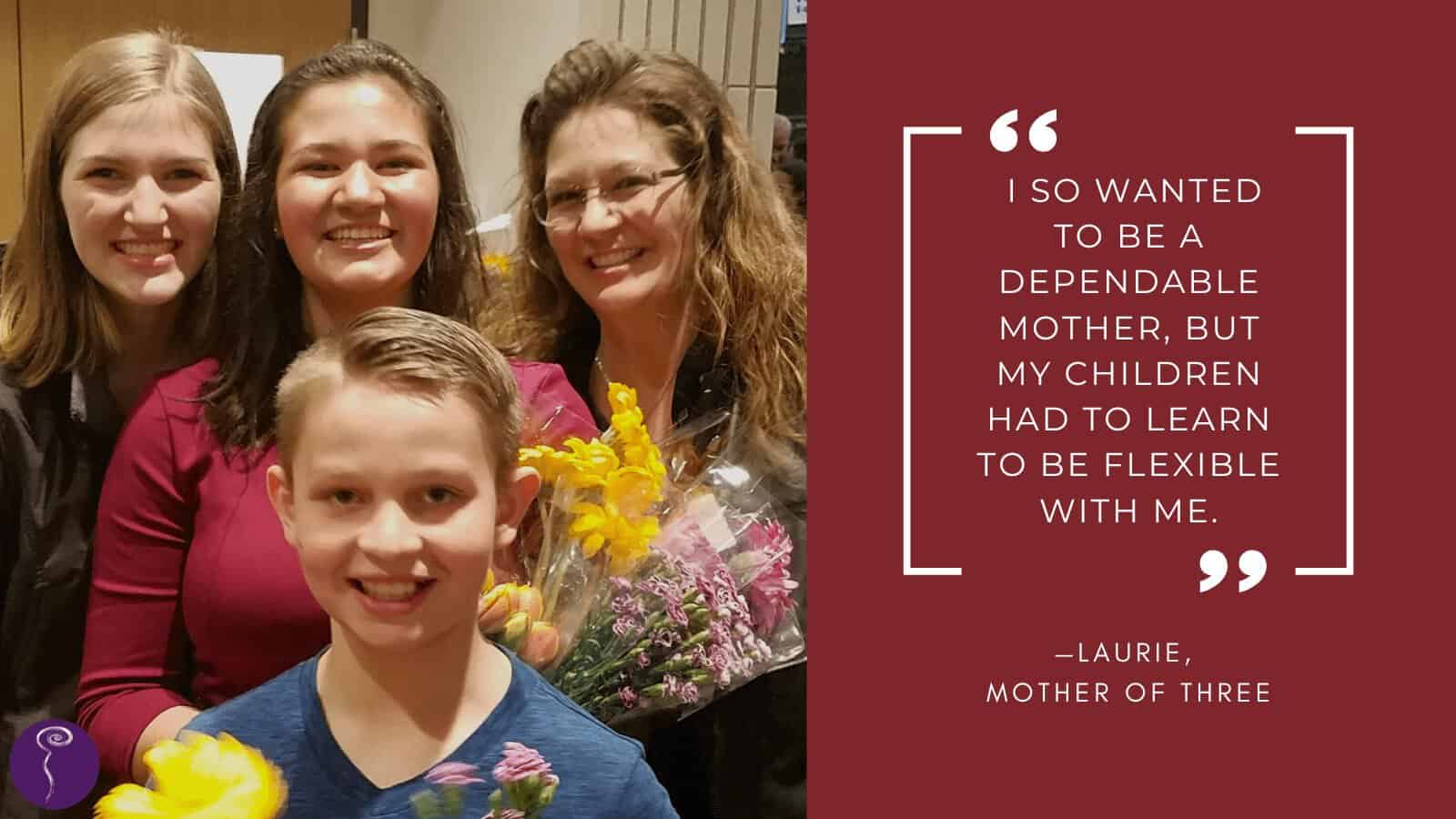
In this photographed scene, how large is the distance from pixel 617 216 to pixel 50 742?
81 centimetres

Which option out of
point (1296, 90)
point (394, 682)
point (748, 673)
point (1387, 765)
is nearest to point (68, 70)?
point (394, 682)

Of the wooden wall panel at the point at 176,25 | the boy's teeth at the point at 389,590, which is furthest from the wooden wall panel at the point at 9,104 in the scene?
the boy's teeth at the point at 389,590

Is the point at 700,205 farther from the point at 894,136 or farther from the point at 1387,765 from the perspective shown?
the point at 1387,765

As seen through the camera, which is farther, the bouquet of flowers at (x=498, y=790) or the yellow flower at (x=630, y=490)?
the yellow flower at (x=630, y=490)

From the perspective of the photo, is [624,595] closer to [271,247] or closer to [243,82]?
[271,247]

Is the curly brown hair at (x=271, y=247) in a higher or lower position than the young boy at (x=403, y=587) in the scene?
higher

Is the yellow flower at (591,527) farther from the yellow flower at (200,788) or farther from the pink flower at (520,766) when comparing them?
the yellow flower at (200,788)

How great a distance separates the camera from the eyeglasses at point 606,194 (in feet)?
5.32

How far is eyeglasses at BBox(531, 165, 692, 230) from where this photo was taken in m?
1.62

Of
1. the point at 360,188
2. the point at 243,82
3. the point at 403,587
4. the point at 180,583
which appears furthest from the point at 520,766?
the point at 243,82

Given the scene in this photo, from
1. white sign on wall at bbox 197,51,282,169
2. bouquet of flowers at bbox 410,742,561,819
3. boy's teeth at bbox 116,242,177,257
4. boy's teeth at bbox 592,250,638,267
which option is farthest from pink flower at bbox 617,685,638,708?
white sign on wall at bbox 197,51,282,169

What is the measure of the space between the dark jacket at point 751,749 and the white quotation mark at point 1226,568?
0.40 metres

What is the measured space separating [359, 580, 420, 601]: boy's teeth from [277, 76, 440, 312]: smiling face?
458mm

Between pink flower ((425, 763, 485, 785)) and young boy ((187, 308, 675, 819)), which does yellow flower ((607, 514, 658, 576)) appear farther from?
pink flower ((425, 763, 485, 785))
